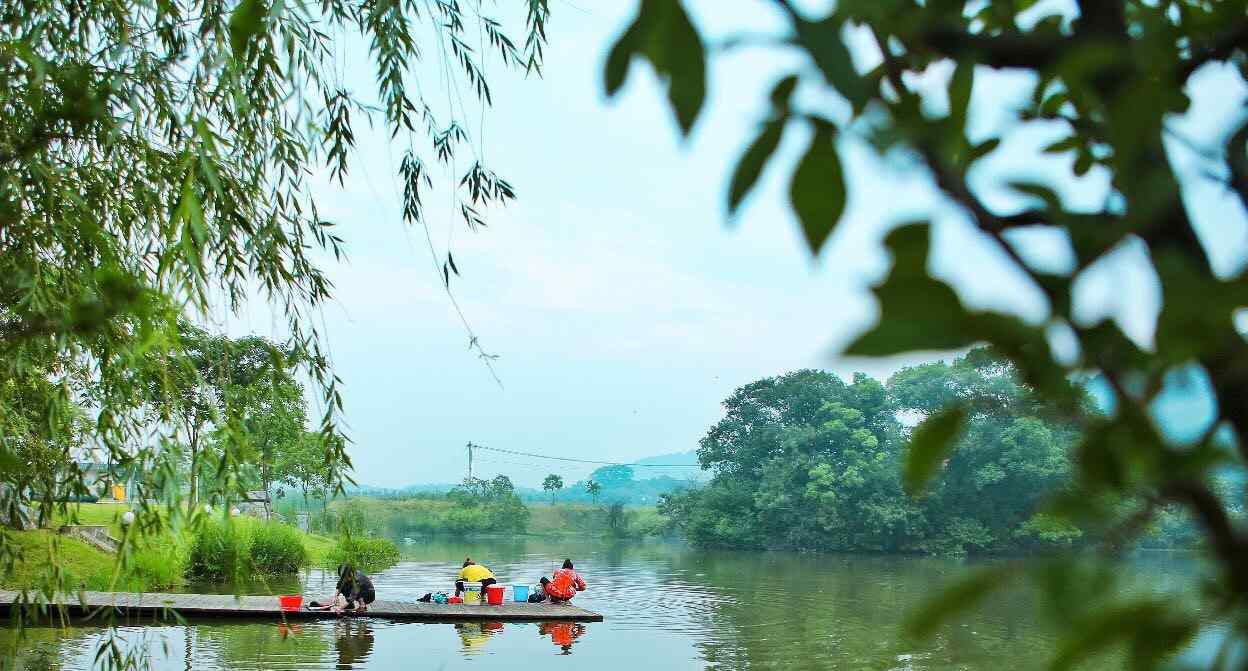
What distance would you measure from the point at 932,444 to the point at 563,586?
15037 millimetres

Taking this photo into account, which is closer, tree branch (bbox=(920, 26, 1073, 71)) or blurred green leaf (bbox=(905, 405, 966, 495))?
blurred green leaf (bbox=(905, 405, 966, 495))

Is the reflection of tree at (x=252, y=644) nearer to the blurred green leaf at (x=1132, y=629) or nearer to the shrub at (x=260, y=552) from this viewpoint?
the shrub at (x=260, y=552)

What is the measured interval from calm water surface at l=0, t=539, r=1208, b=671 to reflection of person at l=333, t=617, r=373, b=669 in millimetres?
12

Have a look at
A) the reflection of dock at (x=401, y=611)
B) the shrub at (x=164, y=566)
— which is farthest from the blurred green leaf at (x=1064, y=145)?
the shrub at (x=164, y=566)

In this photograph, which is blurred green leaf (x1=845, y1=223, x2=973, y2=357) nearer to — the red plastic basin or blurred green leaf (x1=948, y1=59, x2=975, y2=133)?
blurred green leaf (x1=948, y1=59, x2=975, y2=133)

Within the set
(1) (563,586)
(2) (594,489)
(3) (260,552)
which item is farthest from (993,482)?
(2) (594,489)

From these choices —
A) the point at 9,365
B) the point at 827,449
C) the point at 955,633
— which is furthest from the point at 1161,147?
the point at 827,449

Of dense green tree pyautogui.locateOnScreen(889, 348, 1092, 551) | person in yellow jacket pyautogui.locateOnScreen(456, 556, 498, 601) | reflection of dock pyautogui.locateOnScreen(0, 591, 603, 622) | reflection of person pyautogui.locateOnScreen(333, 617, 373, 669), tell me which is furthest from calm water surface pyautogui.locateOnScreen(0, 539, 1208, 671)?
dense green tree pyautogui.locateOnScreen(889, 348, 1092, 551)

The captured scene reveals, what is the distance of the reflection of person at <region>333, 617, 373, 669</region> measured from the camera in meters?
11.3

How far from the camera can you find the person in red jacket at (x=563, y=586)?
14875 mm

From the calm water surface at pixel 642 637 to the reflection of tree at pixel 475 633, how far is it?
2cm

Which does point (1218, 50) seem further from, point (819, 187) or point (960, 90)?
point (819, 187)

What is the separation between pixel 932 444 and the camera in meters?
0.44

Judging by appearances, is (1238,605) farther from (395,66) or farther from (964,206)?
(395,66)
